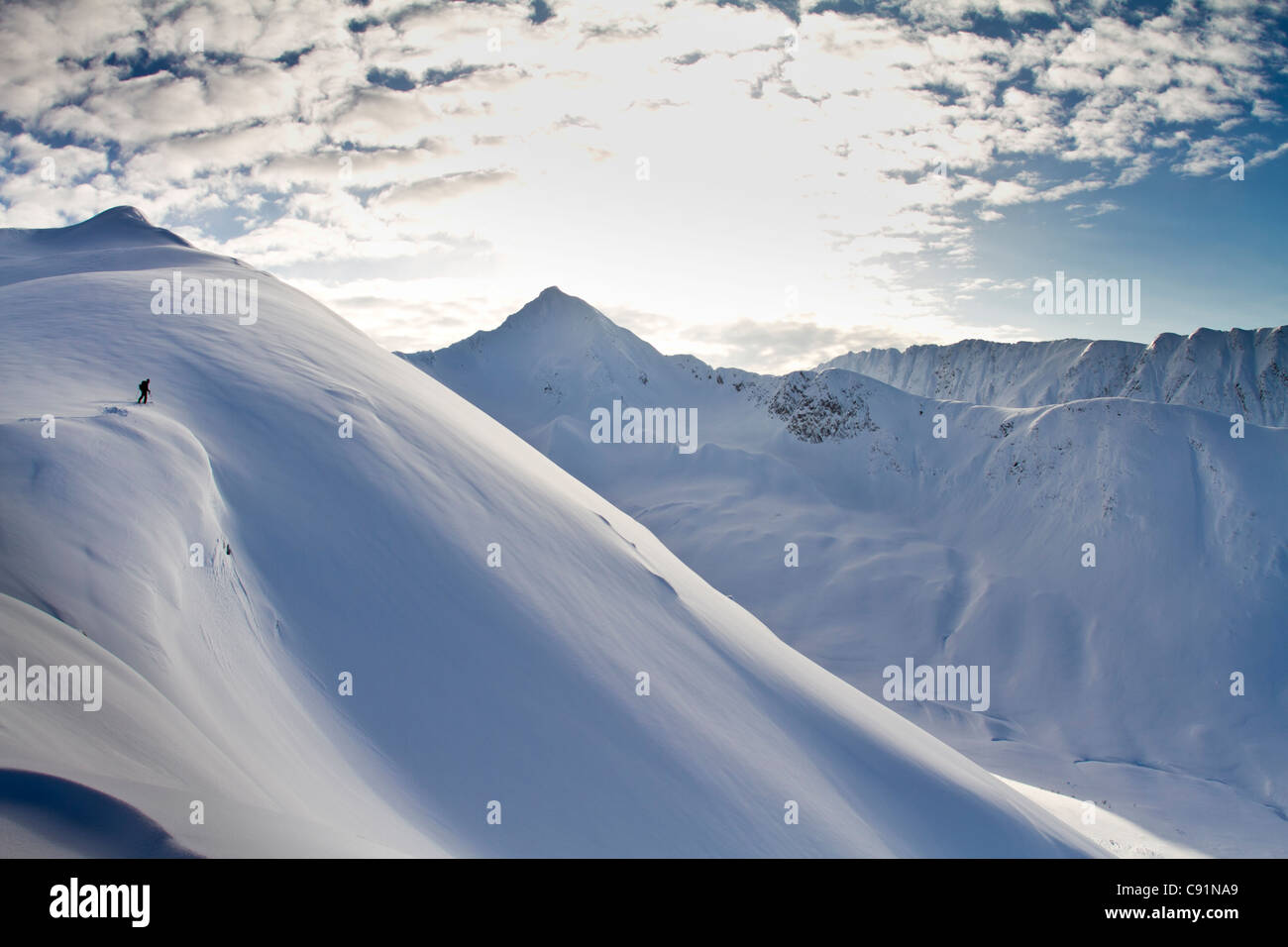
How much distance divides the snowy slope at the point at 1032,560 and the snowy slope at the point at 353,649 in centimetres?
3096

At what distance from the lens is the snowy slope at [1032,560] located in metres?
44.0

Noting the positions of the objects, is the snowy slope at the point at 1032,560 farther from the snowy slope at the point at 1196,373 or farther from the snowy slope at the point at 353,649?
the snowy slope at the point at 1196,373

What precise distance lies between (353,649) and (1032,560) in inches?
2661

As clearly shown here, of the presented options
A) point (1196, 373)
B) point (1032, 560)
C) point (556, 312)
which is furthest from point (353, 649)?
point (1196, 373)

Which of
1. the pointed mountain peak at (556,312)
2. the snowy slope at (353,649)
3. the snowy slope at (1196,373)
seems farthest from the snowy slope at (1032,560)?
the snowy slope at (1196,373)

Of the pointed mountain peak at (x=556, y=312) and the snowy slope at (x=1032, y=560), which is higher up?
the pointed mountain peak at (x=556, y=312)

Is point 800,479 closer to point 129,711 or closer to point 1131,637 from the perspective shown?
point 1131,637

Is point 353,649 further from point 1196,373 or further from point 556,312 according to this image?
point 1196,373

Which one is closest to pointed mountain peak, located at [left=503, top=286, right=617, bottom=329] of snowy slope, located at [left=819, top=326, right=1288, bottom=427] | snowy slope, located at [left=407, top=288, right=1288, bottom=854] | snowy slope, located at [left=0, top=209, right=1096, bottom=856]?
snowy slope, located at [left=407, top=288, right=1288, bottom=854]

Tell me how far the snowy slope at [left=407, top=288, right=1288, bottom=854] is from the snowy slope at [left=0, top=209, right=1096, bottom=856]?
30957 mm

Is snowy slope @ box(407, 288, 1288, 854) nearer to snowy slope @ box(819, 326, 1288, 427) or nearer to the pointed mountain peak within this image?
the pointed mountain peak
